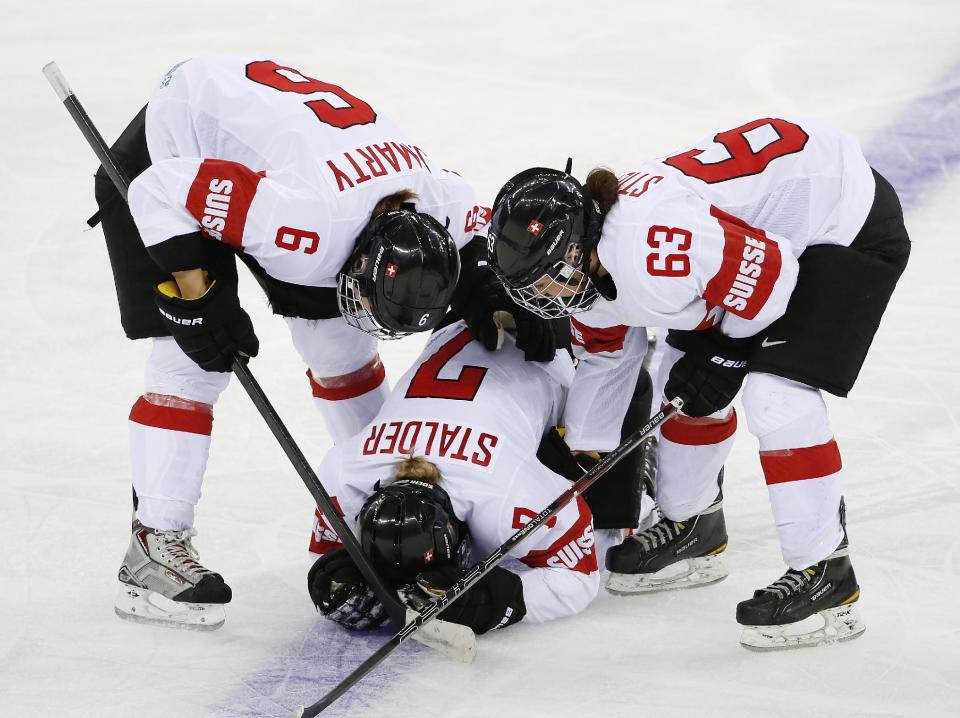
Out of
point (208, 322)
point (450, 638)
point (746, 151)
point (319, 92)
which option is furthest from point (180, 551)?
point (746, 151)

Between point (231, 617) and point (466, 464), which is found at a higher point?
point (466, 464)

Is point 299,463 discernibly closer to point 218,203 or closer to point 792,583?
point 218,203

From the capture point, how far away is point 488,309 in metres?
3.63

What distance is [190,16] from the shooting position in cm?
855

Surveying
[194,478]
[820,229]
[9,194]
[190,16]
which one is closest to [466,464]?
[194,478]

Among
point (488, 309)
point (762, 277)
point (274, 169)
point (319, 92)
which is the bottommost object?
point (488, 309)

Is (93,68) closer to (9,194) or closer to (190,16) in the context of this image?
(190,16)

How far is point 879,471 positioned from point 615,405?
3.56ft

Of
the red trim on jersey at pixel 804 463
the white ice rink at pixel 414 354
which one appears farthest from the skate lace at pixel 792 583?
the red trim on jersey at pixel 804 463

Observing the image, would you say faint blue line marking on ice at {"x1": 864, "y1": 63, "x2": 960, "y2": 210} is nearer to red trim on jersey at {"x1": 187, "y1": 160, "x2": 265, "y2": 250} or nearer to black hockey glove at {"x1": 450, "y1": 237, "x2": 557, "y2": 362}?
black hockey glove at {"x1": 450, "y1": 237, "x2": 557, "y2": 362}

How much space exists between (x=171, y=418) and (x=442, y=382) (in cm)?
75

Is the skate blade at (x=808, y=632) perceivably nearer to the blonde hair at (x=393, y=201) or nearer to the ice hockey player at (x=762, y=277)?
the ice hockey player at (x=762, y=277)

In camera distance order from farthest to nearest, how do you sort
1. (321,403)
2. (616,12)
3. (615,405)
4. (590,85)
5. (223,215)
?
(616,12), (590,85), (321,403), (615,405), (223,215)

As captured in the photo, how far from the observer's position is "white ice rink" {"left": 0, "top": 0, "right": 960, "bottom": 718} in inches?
122
